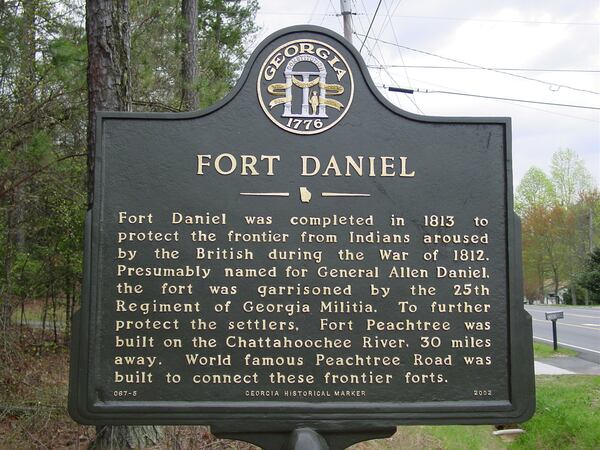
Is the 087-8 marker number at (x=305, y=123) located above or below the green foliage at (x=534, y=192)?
below

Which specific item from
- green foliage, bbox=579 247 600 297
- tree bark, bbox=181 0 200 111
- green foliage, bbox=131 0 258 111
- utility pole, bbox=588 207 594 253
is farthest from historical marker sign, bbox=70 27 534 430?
utility pole, bbox=588 207 594 253

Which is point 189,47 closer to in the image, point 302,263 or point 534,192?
point 302,263

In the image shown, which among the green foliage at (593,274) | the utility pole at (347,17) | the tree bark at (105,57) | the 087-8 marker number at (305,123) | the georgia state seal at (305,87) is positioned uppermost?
the utility pole at (347,17)

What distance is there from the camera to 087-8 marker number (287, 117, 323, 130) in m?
3.40


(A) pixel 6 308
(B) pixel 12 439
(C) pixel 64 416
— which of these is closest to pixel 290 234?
(B) pixel 12 439

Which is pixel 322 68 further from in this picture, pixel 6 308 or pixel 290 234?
pixel 6 308

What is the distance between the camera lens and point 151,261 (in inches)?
128

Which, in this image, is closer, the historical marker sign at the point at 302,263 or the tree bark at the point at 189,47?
the historical marker sign at the point at 302,263

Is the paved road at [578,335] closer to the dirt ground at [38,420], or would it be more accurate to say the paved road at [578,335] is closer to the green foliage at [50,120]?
the dirt ground at [38,420]

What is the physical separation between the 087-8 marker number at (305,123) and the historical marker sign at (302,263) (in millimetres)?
12

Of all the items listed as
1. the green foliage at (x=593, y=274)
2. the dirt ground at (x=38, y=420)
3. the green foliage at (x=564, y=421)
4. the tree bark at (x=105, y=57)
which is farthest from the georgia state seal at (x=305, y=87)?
the green foliage at (x=593, y=274)

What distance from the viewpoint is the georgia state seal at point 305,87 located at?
11.1 ft

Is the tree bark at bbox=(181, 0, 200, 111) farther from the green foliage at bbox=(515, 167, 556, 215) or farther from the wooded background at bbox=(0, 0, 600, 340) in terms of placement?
the green foliage at bbox=(515, 167, 556, 215)

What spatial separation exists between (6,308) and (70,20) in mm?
4376
